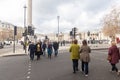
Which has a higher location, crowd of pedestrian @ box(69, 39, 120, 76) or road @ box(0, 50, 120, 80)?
crowd of pedestrian @ box(69, 39, 120, 76)

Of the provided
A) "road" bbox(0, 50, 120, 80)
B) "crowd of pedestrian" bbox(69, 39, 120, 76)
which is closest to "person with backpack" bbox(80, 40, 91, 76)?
"crowd of pedestrian" bbox(69, 39, 120, 76)

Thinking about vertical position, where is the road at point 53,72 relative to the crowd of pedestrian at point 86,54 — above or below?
below

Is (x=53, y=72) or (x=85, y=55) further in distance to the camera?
(x=53, y=72)

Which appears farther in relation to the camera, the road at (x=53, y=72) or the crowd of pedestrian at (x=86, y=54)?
the crowd of pedestrian at (x=86, y=54)

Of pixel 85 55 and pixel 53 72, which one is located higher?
pixel 85 55

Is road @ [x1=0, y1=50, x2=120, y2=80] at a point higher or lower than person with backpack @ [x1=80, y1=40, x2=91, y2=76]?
lower

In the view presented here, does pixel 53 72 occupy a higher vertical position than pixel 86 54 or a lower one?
lower

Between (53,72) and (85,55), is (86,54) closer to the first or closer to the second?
(85,55)

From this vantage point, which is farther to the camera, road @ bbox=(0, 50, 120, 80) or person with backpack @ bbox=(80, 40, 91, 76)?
person with backpack @ bbox=(80, 40, 91, 76)

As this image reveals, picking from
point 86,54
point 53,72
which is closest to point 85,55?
point 86,54

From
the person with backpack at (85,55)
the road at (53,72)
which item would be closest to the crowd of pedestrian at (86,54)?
the person with backpack at (85,55)

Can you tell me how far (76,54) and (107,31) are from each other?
89.1m

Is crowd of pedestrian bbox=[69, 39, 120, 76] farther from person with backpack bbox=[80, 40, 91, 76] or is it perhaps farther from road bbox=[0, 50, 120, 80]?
road bbox=[0, 50, 120, 80]

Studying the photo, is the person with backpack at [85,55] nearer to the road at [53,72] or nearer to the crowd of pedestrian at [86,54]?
the crowd of pedestrian at [86,54]
